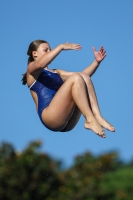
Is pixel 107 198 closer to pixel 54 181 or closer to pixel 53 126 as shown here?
pixel 54 181

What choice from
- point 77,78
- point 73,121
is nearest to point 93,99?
point 77,78

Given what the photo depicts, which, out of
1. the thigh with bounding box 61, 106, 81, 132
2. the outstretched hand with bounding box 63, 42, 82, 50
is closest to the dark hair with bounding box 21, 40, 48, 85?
the thigh with bounding box 61, 106, 81, 132

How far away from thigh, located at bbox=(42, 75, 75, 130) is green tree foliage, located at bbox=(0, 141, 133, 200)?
12063 mm

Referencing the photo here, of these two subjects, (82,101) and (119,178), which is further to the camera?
(119,178)

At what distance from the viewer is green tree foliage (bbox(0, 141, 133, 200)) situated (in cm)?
2270

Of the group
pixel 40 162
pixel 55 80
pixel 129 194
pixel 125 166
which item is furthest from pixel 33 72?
pixel 125 166

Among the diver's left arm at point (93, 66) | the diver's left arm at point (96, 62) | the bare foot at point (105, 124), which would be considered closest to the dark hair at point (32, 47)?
the diver's left arm at point (93, 66)

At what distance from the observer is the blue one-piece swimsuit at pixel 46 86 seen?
35.6 feet

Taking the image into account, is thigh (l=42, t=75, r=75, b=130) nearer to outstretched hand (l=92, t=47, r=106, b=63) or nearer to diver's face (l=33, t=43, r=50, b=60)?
diver's face (l=33, t=43, r=50, b=60)

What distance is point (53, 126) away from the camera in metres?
10.6

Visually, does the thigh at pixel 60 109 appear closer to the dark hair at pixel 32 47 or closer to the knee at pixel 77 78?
the knee at pixel 77 78

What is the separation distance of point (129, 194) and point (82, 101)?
1494 centimetres

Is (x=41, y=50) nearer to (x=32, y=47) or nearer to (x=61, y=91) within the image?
(x=32, y=47)

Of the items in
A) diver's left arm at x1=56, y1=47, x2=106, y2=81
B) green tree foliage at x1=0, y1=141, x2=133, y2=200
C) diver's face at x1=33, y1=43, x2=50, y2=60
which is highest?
green tree foliage at x1=0, y1=141, x2=133, y2=200
